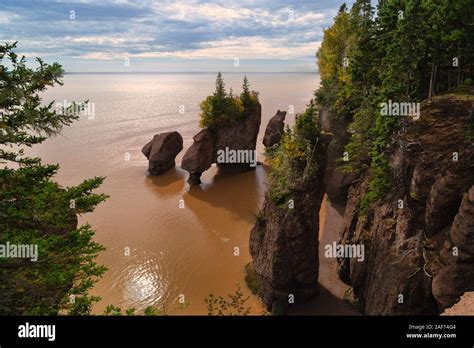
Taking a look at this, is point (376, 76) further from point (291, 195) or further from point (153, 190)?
point (153, 190)

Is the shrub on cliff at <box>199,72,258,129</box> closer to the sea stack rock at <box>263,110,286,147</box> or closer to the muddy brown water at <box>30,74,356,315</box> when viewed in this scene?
the muddy brown water at <box>30,74,356,315</box>

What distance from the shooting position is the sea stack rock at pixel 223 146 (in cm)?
4391

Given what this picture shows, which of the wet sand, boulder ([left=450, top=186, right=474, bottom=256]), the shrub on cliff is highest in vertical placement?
the shrub on cliff

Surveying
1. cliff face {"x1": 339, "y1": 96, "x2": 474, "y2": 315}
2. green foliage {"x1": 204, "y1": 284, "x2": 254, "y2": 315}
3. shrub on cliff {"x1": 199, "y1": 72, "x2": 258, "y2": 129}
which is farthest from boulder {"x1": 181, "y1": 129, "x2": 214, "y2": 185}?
cliff face {"x1": 339, "y1": 96, "x2": 474, "y2": 315}

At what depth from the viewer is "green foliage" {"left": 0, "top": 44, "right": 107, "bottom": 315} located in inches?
340

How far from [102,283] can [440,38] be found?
2818 cm

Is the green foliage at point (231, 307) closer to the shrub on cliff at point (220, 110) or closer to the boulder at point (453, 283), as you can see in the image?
the boulder at point (453, 283)

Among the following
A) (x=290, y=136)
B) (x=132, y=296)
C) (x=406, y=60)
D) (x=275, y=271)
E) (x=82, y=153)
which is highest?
(x=406, y=60)

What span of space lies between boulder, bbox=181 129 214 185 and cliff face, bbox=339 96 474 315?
28.5 metres

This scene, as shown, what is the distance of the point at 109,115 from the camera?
100938 millimetres

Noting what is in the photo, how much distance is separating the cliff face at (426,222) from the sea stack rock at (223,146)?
2887 centimetres

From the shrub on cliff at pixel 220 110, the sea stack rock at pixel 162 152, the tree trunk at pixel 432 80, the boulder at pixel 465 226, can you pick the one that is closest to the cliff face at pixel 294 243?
the tree trunk at pixel 432 80

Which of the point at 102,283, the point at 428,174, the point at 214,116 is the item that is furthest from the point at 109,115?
the point at 428,174

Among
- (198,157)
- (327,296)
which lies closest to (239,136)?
(198,157)
